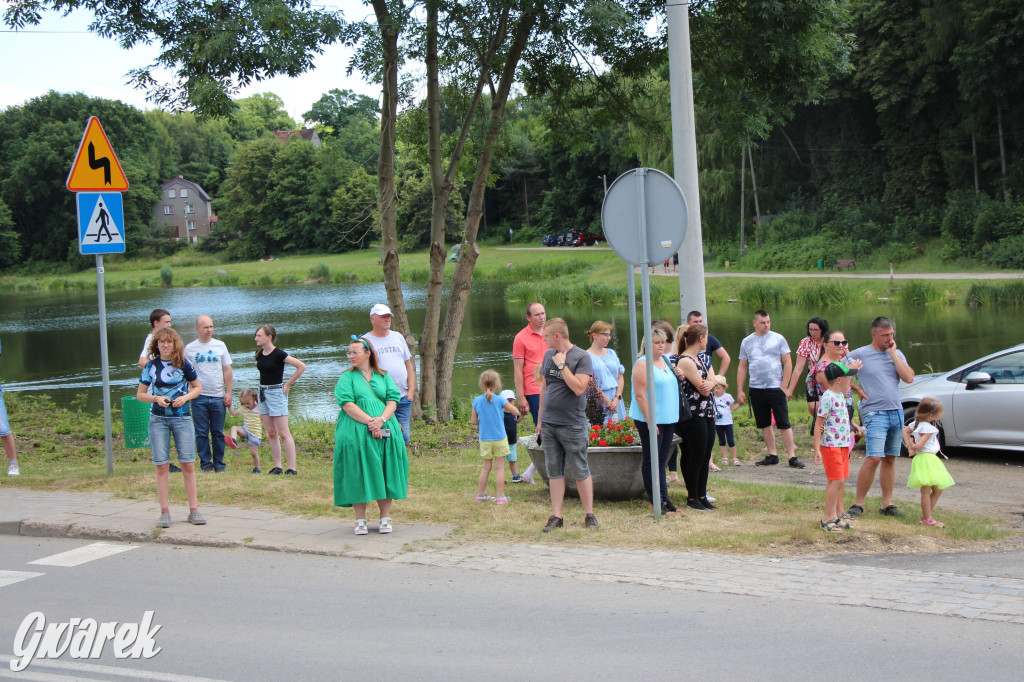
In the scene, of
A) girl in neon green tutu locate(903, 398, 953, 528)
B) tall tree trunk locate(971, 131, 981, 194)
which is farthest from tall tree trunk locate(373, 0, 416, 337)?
tall tree trunk locate(971, 131, 981, 194)

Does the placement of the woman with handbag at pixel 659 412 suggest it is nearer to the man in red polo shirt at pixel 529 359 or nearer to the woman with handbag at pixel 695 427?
the woman with handbag at pixel 695 427

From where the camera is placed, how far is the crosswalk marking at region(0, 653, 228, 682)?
15.4 feet

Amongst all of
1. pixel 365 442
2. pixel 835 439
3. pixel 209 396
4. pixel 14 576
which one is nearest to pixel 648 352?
pixel 835 439

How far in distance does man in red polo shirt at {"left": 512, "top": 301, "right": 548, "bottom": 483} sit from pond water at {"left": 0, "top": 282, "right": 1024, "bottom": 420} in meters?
9.81

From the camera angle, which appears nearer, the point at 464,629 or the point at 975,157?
the point at 464,629

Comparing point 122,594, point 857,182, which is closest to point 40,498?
point 122,594

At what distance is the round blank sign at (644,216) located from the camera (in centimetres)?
729

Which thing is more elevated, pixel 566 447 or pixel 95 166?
pixel 95 166

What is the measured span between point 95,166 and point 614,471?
6.35 m

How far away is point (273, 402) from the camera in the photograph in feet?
35.0

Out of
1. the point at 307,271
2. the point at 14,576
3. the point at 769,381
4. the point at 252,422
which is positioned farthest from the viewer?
the point at 307,271

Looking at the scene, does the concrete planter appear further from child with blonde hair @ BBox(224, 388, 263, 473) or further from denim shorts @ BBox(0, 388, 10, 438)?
denim shorts @ BBox(0, 388, 10, 438)

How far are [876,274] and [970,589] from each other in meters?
43.7

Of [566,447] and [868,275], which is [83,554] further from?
[868,275]
